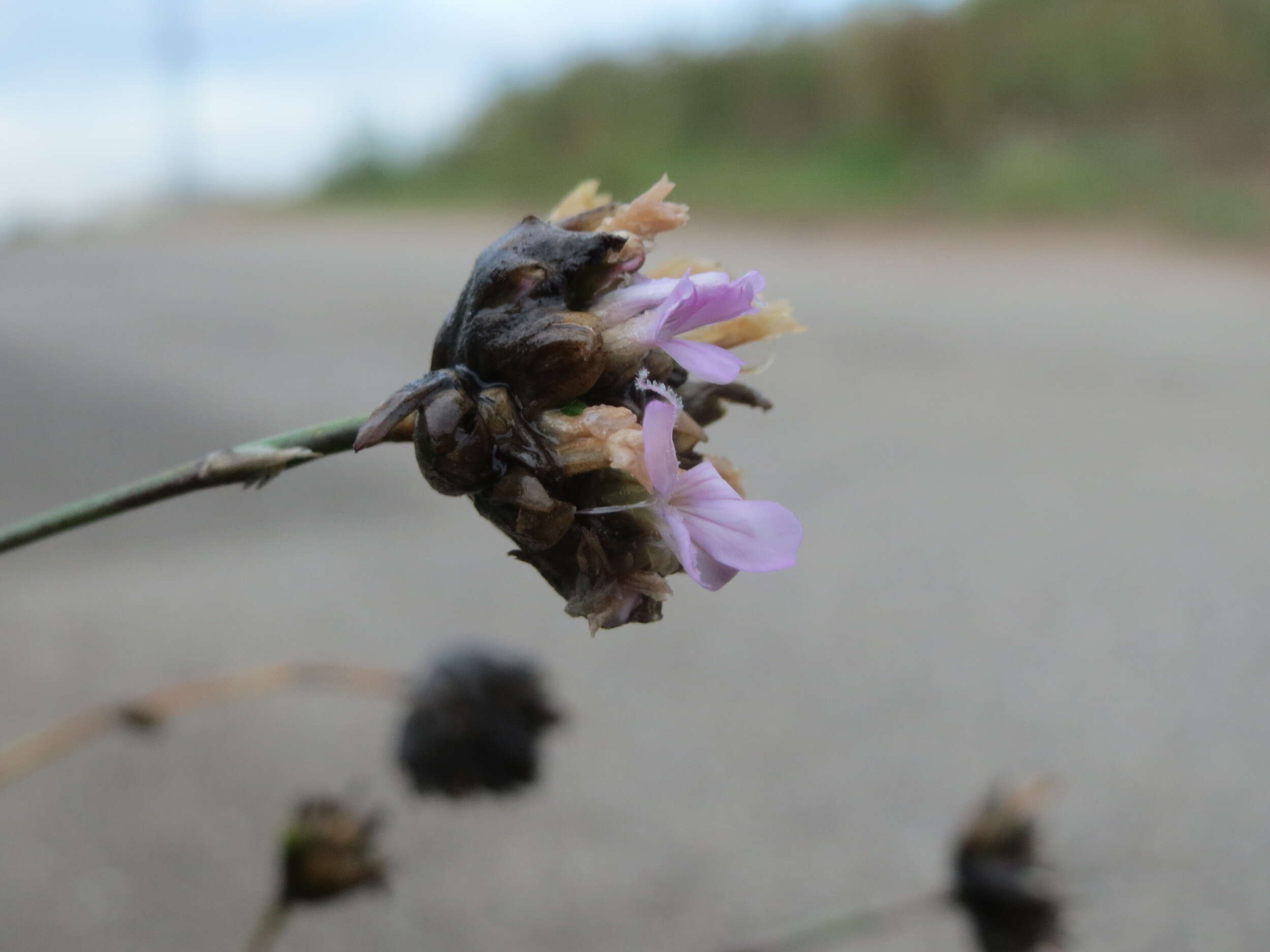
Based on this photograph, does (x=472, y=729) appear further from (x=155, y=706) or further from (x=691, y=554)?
(x=691, y=554)

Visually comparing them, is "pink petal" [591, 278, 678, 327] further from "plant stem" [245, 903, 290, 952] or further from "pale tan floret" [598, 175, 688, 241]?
"plant stem" [245, 903, 290, 952]

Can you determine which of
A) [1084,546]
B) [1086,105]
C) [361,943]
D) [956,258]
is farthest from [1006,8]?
[361,943]

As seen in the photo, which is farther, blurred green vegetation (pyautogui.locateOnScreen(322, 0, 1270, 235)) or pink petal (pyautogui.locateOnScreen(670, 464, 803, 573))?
blurred green vegetation (pyautogui.locateOnScreen(322, 0, 1270, 235))

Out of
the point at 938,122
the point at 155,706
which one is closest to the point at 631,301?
the point at 155,706

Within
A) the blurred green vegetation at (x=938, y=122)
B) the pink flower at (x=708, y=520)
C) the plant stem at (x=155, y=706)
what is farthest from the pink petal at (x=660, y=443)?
the blurred green vegetation at (x=938, y=122)

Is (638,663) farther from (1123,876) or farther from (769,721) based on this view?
(1123,876)

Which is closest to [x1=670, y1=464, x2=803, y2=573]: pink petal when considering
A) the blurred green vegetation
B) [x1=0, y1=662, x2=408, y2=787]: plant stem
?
[x1=0, y1=662, x2=408, y2=787]: plant stem
